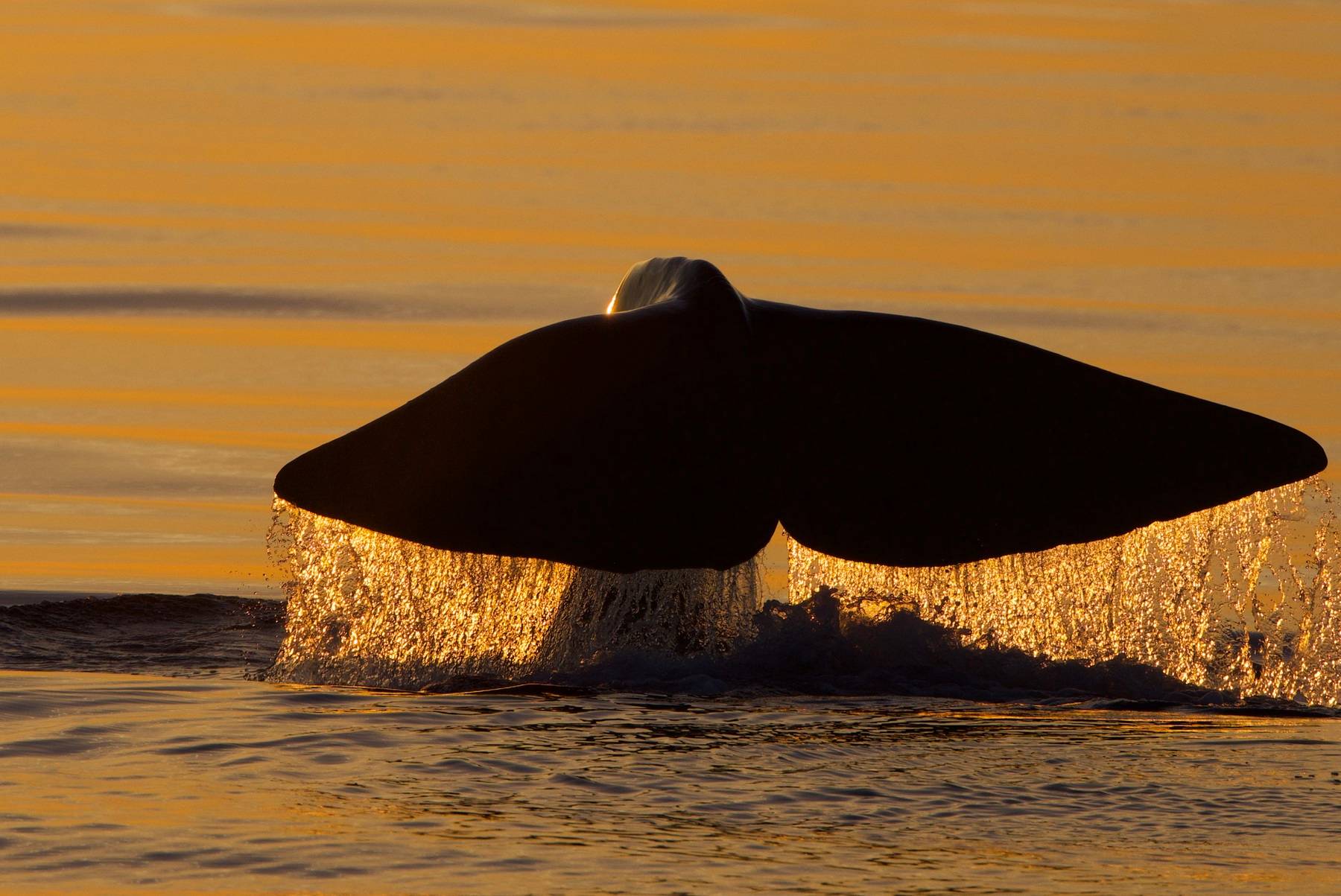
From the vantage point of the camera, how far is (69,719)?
8.40m

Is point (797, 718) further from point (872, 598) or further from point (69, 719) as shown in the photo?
point (69, 719)

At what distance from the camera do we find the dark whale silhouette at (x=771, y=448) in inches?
340

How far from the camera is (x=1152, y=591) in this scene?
9.53 m

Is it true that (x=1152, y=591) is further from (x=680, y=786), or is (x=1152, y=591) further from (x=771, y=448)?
(x=680, y=786)

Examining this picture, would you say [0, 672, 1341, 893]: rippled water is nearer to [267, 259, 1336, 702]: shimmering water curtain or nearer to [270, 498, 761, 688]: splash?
[270, 498, 761, 688]: splash

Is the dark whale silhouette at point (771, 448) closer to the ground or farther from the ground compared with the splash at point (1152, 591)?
farther from the ground

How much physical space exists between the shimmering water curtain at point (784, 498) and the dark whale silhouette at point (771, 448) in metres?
0.01

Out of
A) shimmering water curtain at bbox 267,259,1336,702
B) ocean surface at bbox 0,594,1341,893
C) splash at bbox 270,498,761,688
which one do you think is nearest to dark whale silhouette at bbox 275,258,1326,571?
shimmering water curtain at bbox 267,259,1336,702

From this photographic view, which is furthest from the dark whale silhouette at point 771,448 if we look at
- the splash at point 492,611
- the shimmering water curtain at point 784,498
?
the splash at point 492,611

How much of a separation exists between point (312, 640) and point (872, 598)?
2696mm

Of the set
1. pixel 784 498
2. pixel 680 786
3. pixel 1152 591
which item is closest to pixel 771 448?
pixel 784 498

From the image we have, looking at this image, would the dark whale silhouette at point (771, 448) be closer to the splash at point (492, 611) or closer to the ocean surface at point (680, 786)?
the splash at point (492, 611)

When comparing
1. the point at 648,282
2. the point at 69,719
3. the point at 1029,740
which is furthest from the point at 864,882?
the point at 648,282

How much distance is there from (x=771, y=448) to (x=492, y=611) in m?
1.44
